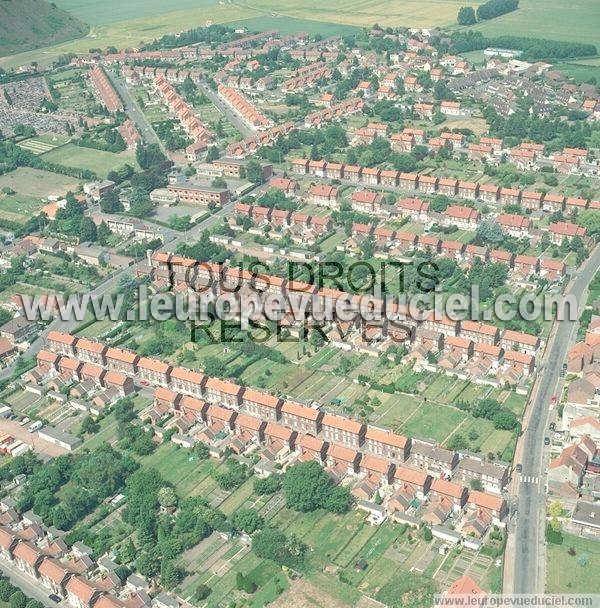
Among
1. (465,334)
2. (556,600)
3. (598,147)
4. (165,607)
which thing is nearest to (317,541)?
(165,607)

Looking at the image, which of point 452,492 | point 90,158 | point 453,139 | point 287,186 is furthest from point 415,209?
point 90,158

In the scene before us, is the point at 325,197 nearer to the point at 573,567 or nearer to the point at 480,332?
the point at 480,332

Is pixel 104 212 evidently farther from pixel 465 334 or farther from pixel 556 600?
pixel 556 600

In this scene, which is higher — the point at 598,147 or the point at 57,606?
the point at 598,147

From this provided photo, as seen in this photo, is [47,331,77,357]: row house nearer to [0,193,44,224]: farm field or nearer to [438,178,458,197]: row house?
[0,193,44,224]: farm field

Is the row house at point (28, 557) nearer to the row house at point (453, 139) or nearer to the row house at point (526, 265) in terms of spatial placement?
the row house at point (526, 265)

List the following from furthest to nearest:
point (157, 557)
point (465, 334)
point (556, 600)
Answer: point (465, 334) → point (157, 557) → point (556, 600)

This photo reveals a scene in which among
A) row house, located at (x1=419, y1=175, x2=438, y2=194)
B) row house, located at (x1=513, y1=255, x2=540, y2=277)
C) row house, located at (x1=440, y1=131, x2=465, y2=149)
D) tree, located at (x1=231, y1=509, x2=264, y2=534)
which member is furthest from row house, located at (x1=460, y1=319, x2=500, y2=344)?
row house, located at (x1=440, y1=131, x2=465, y2=149)

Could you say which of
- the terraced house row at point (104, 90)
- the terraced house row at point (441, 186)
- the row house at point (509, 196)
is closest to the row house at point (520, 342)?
the terraced house row at point (441, 186)
